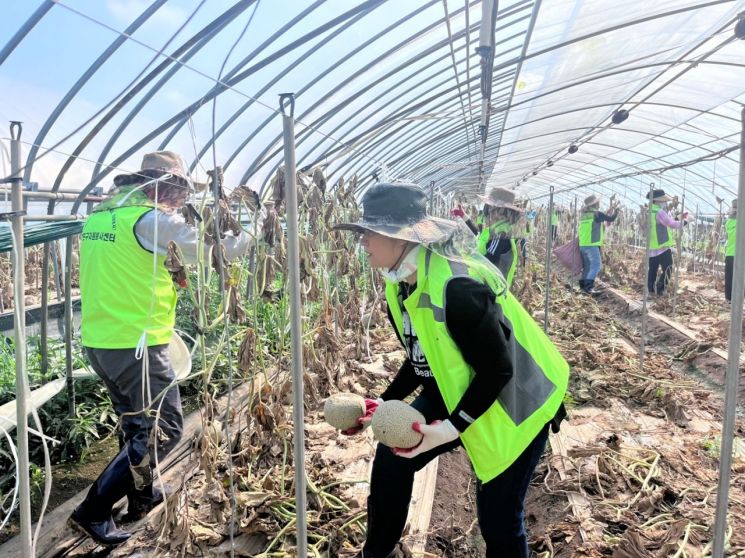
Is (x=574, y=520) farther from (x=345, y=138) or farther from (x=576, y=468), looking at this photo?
(x=345, y=138)

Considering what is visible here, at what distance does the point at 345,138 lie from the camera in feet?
23.4

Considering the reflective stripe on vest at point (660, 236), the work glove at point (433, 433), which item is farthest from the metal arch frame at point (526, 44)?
the work glove at point (433, 433)

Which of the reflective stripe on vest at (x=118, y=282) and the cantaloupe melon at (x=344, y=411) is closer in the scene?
the cantaloupe melon at (x=344, y=411)

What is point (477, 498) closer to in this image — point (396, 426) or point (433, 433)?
point (433, 433)

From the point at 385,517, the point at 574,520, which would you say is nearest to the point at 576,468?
the point at 574,520

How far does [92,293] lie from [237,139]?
3507mm

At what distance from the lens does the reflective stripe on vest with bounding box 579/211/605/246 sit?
839 cm

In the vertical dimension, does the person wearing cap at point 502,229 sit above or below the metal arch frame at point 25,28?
below

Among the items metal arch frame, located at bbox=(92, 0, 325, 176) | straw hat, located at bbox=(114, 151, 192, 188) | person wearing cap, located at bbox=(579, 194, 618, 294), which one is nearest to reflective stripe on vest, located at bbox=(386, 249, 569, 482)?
straw hat, located at bbox=(114, 151, 192, 188)

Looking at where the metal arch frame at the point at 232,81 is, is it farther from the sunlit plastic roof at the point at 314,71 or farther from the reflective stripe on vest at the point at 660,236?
the reflective stripe on vest at the point at 660,236

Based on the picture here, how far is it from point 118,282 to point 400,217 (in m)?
1.37

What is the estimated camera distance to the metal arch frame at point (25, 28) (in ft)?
9.93

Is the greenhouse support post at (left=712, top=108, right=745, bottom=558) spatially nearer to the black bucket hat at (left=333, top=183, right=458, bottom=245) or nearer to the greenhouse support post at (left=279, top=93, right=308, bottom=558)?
the black bucket hat at (left=333, top=183, right=458, bottom=245)

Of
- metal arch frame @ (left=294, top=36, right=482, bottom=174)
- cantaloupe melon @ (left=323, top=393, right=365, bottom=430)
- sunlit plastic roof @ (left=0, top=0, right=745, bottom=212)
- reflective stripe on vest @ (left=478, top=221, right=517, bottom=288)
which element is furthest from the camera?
metal arch frame @ (left=294, top=36, right=482, bottom=174)
